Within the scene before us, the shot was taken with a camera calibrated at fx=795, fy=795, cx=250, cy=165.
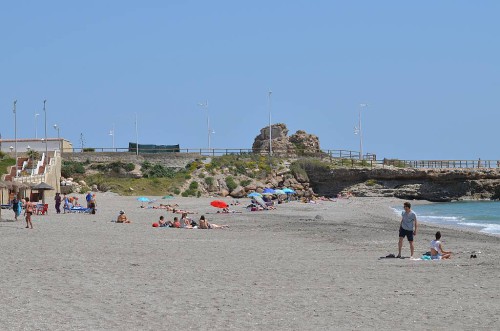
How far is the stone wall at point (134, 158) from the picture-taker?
226ft

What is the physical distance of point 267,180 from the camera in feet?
224

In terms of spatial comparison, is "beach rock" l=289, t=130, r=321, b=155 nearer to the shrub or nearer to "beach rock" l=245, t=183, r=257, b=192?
"beach rock" l=245, t=183, r=257, b=192

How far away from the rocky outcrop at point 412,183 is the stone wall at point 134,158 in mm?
11933

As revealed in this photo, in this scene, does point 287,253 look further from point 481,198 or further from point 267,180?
point 481,198

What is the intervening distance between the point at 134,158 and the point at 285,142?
1708 cm

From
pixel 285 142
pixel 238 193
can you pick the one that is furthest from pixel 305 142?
pixel 238 193

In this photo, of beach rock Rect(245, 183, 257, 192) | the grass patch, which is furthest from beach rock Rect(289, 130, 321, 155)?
the grass patch

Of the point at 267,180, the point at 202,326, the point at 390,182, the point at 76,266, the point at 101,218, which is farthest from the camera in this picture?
the point at 390,182

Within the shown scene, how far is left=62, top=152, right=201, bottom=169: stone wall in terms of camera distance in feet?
226

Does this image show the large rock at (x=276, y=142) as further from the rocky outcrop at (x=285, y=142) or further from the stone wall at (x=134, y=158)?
the stone wall at (x=134, y=158)

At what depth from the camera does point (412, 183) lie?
245 feet

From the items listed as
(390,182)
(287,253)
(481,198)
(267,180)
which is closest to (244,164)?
(267,180)

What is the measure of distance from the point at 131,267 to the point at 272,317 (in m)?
5.91

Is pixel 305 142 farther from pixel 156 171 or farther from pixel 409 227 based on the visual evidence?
pixel 409 227
